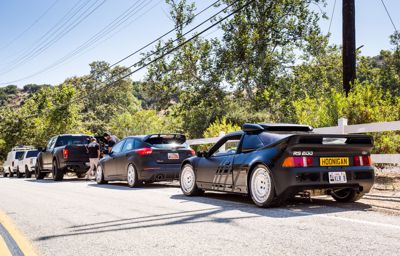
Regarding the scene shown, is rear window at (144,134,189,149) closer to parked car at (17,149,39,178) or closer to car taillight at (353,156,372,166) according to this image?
car taillight at (353,156,372,166)

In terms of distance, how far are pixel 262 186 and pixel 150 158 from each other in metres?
5.25

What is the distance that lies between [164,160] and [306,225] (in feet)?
22.6

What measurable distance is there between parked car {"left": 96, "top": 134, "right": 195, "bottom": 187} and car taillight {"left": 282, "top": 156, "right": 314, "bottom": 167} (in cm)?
560

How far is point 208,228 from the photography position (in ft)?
17.9

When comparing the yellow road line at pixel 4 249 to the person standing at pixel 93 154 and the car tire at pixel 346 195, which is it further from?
the person standing at pixel 93 154

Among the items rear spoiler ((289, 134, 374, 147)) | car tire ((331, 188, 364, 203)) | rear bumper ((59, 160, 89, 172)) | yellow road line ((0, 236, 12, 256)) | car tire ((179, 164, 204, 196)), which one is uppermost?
rear spoiler ((289, 134, 374, 147))

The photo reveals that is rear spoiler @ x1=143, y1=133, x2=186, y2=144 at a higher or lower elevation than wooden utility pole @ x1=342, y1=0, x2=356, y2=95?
lower

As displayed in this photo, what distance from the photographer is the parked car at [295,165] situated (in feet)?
22.3

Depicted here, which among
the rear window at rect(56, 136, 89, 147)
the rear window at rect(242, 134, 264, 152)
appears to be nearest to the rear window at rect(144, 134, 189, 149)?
the rear window at rect(242, 134, 264, 152)

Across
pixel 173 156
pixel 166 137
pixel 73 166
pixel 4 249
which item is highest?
pixel 166 137

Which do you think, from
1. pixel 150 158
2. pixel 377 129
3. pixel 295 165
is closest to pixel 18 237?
pixel 295 165

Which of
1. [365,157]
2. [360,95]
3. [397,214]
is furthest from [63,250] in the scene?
[360,95]

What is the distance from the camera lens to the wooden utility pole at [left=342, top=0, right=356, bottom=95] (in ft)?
44.2

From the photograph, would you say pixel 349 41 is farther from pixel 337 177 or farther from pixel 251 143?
pixel 337 177
